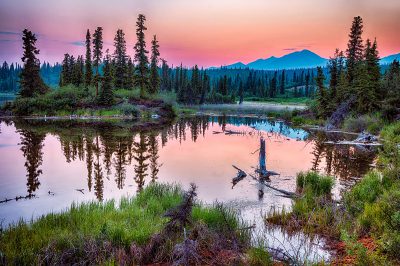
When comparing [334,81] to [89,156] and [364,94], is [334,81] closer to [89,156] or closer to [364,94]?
[364,94]

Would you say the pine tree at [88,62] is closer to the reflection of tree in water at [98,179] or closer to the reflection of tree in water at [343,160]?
the reflection of tree in water at [98,179]

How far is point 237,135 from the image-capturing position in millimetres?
33875

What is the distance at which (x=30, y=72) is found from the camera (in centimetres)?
5459

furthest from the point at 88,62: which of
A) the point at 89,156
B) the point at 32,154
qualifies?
the point at 89,156

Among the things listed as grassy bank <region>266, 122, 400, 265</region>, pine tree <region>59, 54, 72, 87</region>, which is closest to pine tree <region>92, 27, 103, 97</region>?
pine tree <region>59, 54, 72, 87</region>

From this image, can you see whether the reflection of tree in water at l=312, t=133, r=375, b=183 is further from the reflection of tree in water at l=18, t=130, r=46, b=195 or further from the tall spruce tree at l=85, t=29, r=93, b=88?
the tall spruce tree at l=85, t=29, r=93, b=88

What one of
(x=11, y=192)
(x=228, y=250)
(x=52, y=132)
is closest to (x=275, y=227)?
(x=228, y=250)

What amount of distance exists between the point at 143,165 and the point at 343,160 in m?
12.2

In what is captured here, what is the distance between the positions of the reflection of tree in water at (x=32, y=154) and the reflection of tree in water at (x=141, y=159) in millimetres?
4294

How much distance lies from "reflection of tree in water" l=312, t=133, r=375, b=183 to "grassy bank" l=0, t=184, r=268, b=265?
10006 mm

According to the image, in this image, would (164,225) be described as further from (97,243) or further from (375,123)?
(375,123)

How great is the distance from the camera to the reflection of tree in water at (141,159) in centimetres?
1565

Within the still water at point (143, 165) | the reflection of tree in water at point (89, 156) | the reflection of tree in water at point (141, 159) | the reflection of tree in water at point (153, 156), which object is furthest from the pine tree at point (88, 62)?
the reflection of tree in water at point (89, 156)

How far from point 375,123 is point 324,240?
88.2 feet
